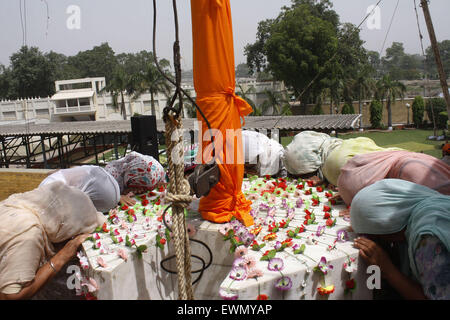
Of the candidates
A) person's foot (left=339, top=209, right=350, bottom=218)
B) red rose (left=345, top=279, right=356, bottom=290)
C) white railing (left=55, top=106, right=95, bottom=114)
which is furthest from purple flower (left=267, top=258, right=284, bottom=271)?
white railing (left=55, top=106, right=95, bottom=114)

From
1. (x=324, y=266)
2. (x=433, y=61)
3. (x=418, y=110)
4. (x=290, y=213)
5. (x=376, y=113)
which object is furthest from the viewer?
(x=376, y=113)

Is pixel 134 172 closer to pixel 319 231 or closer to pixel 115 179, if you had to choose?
pixel 115 179

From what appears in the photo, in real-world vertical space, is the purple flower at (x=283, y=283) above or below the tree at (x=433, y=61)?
below

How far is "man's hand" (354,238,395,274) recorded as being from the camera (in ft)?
8.26

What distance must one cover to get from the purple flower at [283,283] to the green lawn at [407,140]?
1708 cm

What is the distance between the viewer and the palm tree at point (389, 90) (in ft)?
93.0

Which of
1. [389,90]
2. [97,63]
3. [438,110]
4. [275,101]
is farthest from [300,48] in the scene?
[97,63]

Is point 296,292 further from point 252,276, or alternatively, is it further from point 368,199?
point 368,199

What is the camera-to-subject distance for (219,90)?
10.6 feet

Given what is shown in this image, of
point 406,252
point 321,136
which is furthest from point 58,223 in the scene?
point 321,136

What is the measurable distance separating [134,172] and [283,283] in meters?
2.59

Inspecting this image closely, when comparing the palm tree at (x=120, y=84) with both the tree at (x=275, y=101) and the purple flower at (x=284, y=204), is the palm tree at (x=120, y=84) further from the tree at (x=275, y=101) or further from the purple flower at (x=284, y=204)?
the purple flower at (x=284, y=204)

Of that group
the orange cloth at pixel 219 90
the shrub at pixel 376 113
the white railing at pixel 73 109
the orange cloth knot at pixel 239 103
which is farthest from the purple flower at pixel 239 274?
the white railing at pixel 73 109

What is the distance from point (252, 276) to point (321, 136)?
10.0ft
